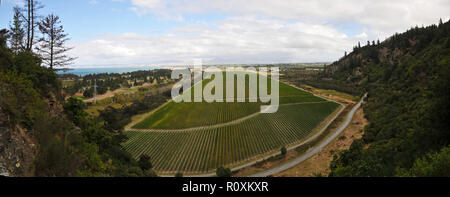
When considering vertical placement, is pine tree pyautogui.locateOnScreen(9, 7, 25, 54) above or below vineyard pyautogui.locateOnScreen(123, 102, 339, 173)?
above

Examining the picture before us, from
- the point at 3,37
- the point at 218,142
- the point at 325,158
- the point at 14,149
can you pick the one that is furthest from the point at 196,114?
the point at 14,149

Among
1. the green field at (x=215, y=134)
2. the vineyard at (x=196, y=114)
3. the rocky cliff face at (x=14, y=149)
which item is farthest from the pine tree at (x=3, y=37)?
the vineyard at (x=196, y=114)

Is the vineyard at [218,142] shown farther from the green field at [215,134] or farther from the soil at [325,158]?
the soil at [325,158]

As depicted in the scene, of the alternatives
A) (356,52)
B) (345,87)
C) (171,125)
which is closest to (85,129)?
(171,125)

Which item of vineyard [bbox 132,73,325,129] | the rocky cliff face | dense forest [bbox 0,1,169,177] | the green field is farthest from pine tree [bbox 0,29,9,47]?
vineyard [bbox 132,73,325,129]

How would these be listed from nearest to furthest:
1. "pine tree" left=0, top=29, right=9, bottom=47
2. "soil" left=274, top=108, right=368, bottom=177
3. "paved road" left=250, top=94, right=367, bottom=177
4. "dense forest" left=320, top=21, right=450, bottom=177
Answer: "pine tree" left=0, top=29, right=9, bottom=47, "dense forest" left=320, top=21, right=450, bottom=177, "soil" left=274, top=108, right=368, bottom=177, "paved road" left=250, top=94, right=367, bottom=177

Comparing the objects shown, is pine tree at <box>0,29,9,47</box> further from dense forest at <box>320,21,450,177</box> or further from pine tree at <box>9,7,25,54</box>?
dense forest at <box>320,21,450,177</box>
